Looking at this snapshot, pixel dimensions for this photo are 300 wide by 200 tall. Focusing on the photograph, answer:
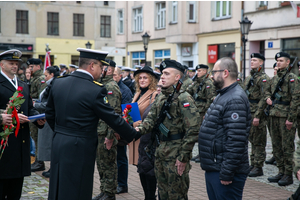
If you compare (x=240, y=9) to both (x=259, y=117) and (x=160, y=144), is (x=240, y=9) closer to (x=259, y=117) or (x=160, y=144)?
(x=259, y=117)

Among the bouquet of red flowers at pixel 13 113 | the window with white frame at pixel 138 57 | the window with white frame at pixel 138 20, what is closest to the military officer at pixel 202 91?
the bouquet of red flowers at pixel 13 113

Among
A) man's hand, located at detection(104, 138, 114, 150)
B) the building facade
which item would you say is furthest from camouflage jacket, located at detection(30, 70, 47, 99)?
the building facade

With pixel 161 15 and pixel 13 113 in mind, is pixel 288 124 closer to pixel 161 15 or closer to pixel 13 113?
pixel 13 113

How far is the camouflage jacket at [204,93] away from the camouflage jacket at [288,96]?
1771mm

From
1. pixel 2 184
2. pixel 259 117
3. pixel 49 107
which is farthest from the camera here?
pixel 259 117

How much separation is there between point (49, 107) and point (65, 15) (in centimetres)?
4136

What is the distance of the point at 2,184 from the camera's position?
501cm

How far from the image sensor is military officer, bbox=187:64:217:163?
9.44 m

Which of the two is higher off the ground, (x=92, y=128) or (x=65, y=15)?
(x=65, y=15)

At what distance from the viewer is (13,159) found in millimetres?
5027

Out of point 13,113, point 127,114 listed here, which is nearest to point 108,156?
point 127,114

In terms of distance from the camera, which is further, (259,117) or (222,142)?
(259,117)

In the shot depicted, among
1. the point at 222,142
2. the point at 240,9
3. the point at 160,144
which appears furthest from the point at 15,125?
the point at 240,9

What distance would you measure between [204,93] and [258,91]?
174 centimetres
